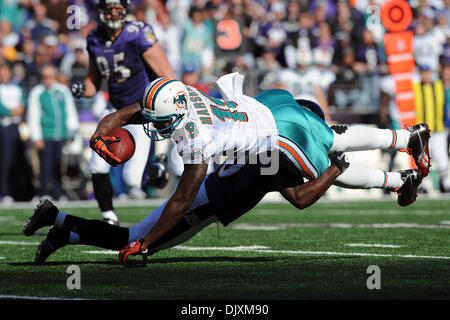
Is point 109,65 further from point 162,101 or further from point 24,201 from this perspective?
point 24,201

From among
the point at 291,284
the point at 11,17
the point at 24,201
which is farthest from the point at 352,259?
the point at 11,17

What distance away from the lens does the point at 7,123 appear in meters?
13.5

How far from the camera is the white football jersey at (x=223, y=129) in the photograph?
17.3ft

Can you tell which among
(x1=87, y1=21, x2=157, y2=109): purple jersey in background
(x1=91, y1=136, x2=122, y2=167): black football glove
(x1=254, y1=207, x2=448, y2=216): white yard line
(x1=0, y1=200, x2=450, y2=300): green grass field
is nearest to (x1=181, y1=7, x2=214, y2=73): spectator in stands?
(x1=254, y1=207, x2=448, y2=216): white yard line

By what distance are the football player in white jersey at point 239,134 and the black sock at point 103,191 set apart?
5.91ft

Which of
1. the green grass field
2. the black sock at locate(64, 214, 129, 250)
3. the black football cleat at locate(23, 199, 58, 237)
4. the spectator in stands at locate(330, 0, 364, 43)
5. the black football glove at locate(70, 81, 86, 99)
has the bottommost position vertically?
the green grass field

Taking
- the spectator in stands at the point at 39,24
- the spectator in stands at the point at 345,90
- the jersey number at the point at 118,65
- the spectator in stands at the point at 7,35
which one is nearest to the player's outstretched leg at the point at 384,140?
the jersey number at the point at 118,65

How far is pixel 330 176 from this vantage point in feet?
18.5

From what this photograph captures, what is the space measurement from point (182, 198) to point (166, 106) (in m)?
0.52

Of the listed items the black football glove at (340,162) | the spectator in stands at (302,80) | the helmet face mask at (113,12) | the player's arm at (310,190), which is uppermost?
the spectator in stands at (302,80)

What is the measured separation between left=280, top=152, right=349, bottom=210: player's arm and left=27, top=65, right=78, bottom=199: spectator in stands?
8.16 m

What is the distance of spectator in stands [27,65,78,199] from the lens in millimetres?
13359

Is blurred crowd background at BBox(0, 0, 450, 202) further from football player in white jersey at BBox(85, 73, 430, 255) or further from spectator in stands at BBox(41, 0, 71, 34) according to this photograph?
football player in white jersey at BBox(85, 73, 430, 255)

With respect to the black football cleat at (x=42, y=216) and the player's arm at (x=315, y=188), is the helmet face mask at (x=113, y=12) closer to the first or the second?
the black football cleat at (x=42, y=216)
